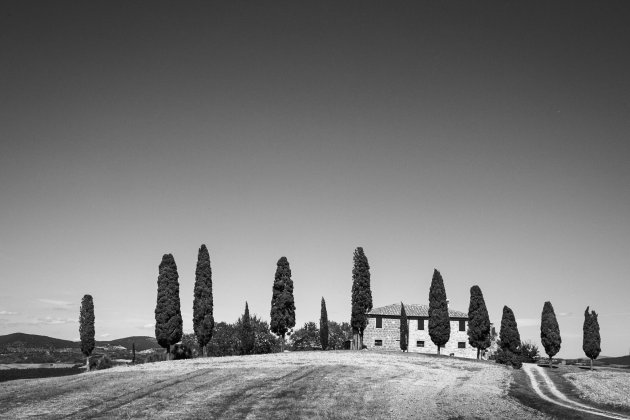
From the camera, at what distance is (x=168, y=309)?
2410 inches

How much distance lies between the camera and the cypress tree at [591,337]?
221ft

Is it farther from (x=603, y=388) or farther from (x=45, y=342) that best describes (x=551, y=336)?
(x=45, y=342)

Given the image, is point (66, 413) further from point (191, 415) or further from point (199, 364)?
point (199, 364)

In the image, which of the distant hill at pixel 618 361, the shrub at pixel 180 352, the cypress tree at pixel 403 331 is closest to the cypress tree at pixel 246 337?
the shrub at pixel 180 352

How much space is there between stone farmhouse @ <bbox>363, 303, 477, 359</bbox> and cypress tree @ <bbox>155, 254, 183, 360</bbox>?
4063 cm

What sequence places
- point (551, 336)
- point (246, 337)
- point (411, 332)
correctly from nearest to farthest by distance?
point (551, 336)
point (246, 337)
point (411, 332)

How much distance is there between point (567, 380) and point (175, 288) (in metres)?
42.6

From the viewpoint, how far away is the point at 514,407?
3173 centimetres

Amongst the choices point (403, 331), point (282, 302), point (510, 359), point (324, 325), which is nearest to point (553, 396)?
point (510, 359)

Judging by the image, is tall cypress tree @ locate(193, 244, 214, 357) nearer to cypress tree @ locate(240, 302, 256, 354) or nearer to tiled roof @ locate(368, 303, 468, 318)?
cypress tree @ locate(240, 302, 256, 354)

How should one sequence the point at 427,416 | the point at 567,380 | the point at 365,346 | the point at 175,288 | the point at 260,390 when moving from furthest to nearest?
the point at 365,346, the point at 175,288, the point at 567,380, the point at 260,390, the point at 427,416

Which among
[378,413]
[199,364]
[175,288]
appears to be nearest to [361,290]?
[175,288]

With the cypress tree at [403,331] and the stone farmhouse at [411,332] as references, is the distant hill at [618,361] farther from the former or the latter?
the cypress tree at [403,331]

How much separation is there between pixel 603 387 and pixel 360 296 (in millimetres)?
37539
